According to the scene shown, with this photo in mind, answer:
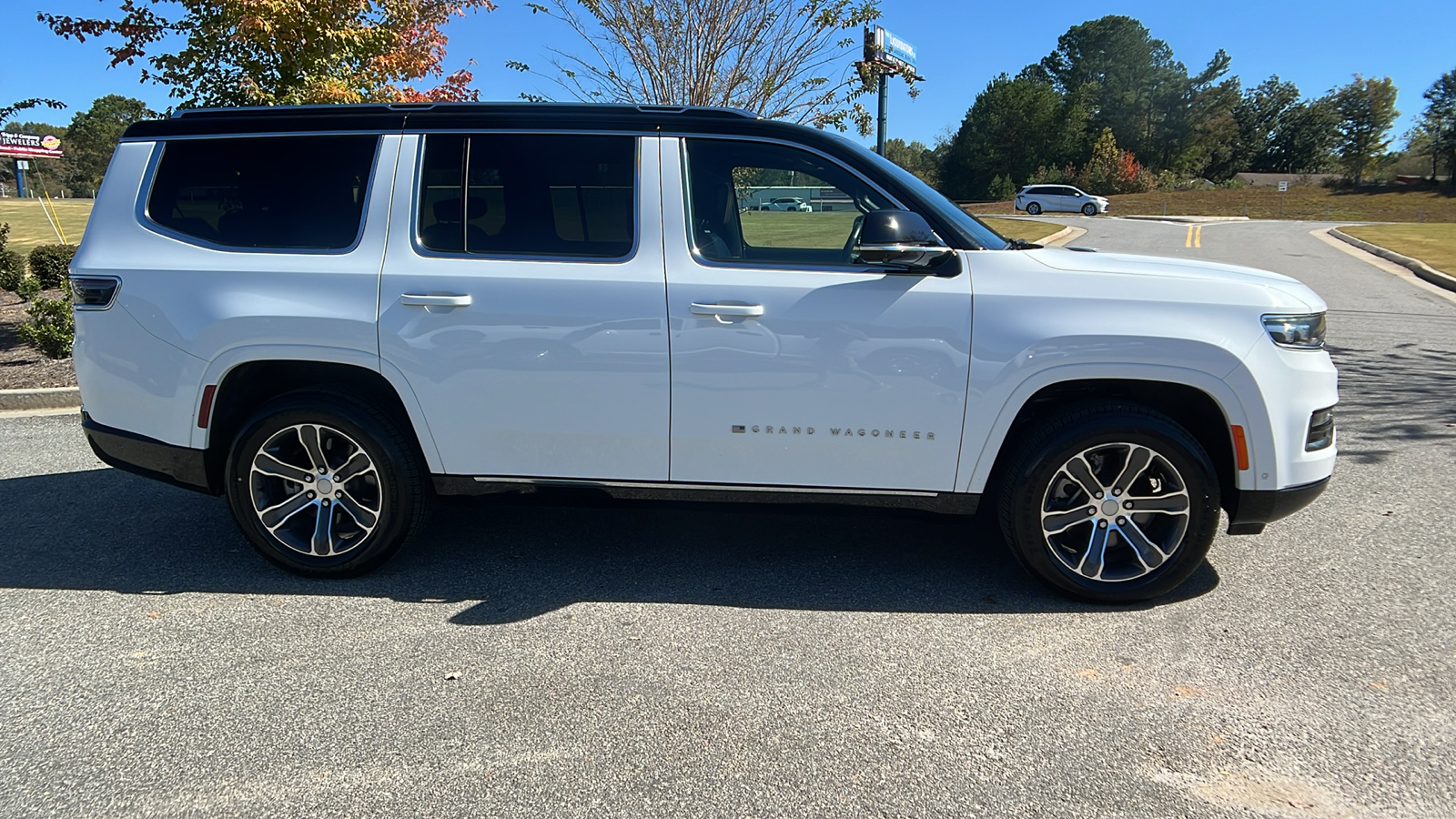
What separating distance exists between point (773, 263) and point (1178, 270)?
1607mm

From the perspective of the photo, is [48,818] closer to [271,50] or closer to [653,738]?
[653,738]

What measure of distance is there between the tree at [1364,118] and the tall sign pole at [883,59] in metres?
79.4

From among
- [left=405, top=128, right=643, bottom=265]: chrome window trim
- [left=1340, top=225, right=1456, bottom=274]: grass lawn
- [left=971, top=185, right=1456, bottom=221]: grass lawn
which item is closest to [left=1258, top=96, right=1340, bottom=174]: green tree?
[left=971, top=185, right=1456, bottom=221]: grass lawn

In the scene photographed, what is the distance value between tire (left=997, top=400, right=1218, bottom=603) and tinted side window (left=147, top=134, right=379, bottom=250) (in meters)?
3.04

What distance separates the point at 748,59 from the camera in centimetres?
1166

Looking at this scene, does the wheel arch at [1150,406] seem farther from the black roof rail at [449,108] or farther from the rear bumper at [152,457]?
the rear bumper at [152,457]

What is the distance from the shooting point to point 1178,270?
12.3 ft

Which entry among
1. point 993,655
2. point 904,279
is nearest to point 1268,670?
point 993,655

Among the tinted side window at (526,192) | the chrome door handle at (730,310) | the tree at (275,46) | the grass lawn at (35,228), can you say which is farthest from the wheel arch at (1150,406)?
the grass lawn at (35,228)

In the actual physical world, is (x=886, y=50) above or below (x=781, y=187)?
above

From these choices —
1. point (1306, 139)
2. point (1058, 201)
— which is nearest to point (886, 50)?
point (1058, 201)

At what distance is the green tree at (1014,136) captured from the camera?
84.1 meters

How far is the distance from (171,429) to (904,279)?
3.14 m

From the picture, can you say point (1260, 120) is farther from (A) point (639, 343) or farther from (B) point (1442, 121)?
(A) point (639, 343)
